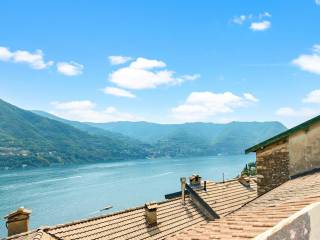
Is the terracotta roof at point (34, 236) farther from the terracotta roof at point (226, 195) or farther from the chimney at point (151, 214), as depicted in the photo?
the terracotta roof at point (226, 195)

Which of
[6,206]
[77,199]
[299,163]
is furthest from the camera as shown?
[77,199]

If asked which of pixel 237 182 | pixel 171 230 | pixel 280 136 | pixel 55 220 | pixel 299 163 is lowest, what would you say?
pixel 55 220

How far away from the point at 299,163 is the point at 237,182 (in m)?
19.0

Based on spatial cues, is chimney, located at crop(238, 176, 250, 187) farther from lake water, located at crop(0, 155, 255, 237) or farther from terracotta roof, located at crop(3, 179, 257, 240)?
lake water, located at crop(0, 155, 255, 237)

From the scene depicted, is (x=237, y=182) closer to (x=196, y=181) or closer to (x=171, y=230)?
(x=196, y=181)

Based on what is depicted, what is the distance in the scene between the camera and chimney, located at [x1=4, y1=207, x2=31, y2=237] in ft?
71.5

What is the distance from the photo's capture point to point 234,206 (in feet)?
100

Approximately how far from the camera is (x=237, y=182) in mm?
35312

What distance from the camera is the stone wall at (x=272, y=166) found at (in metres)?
A: 17.6

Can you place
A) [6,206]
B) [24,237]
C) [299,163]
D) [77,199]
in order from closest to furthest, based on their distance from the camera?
[299,163] < [24,237] < [6,206] < [77,199]

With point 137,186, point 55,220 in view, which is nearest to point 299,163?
point 55,220

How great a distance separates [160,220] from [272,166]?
10540 millimetres

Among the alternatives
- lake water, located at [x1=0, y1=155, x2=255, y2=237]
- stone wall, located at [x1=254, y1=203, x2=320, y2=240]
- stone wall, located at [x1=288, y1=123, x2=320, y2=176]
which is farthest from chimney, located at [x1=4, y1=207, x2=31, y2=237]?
lake water, located at [x1=0, y1=155, x2=255, y2=237]

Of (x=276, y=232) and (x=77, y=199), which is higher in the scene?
(x=276, y=232)
